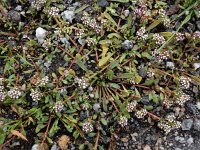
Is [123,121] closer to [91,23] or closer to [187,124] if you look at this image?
[187,124]

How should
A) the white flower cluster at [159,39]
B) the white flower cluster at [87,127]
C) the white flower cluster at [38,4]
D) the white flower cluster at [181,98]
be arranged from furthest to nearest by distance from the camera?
the white flower cluster at [38,4]
the white flower cluster at [159,39]
the white flower cluster at [181,98]
the white flower cluster at [87,127]

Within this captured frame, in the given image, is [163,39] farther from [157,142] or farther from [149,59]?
[157,142]

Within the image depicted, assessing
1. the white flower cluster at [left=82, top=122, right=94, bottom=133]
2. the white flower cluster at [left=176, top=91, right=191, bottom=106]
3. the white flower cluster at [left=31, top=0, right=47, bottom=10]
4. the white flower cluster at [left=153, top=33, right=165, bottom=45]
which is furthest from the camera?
the white flower cluster at [left=31, top=0, right=47, bottom=10]

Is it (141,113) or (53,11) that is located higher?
(53,11)

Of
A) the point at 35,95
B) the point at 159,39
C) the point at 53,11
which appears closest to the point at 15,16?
the point at 53,11

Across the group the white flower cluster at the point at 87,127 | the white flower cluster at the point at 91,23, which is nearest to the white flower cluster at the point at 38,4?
the white flower cluster at the point at 91,23

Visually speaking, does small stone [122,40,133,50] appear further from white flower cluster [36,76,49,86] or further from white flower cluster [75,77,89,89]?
white flower cluster [36,76,49,86]

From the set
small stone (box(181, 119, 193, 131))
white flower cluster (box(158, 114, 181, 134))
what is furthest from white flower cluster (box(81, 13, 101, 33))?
small stone (box(181, 119, 193, 131))

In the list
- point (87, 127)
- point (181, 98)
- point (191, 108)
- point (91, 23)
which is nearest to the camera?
point (87, 127)

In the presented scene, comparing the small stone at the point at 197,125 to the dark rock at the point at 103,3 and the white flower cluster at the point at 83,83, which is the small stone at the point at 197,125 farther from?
the dark rock at the point at 103,3
